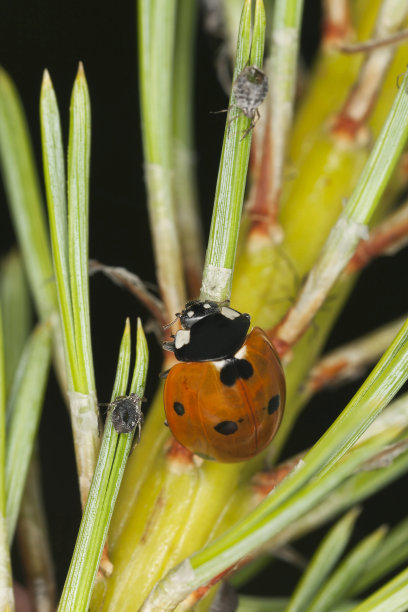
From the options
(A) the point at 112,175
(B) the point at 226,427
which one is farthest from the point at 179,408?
(A) the point at 112,175

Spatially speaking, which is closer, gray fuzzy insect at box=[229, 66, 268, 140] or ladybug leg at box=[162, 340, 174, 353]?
gray fuzzy insect at box=[229, 66, 268, 140]

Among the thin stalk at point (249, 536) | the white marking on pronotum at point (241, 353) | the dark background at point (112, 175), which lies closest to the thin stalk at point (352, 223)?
the white marking on pronotum at point (241, 353)

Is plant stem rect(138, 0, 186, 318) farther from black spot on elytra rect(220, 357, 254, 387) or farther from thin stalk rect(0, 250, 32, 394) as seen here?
thin stalk rect(0, 250, 32, 394)

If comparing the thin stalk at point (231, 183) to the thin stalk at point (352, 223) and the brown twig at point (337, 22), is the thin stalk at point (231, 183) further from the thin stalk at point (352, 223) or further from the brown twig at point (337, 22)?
the brown twig at point (337, 22)

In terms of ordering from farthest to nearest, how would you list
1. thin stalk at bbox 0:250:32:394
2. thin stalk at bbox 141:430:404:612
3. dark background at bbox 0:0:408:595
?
1. dark background at bbox 0:0:408:595
2. thin stalk at bbox 0:250:32:394
3. thin stalk at bbox 141:430:404:612

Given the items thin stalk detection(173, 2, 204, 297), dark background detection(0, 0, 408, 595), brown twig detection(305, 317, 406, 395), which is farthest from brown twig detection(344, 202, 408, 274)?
dark background detection(0, 0, 408, 595)

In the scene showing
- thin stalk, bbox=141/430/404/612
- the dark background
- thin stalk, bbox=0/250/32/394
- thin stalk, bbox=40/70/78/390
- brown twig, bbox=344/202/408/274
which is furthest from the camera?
the dark background

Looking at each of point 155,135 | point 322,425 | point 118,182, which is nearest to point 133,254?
point 118,182

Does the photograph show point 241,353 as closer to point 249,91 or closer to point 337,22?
point 249,91
